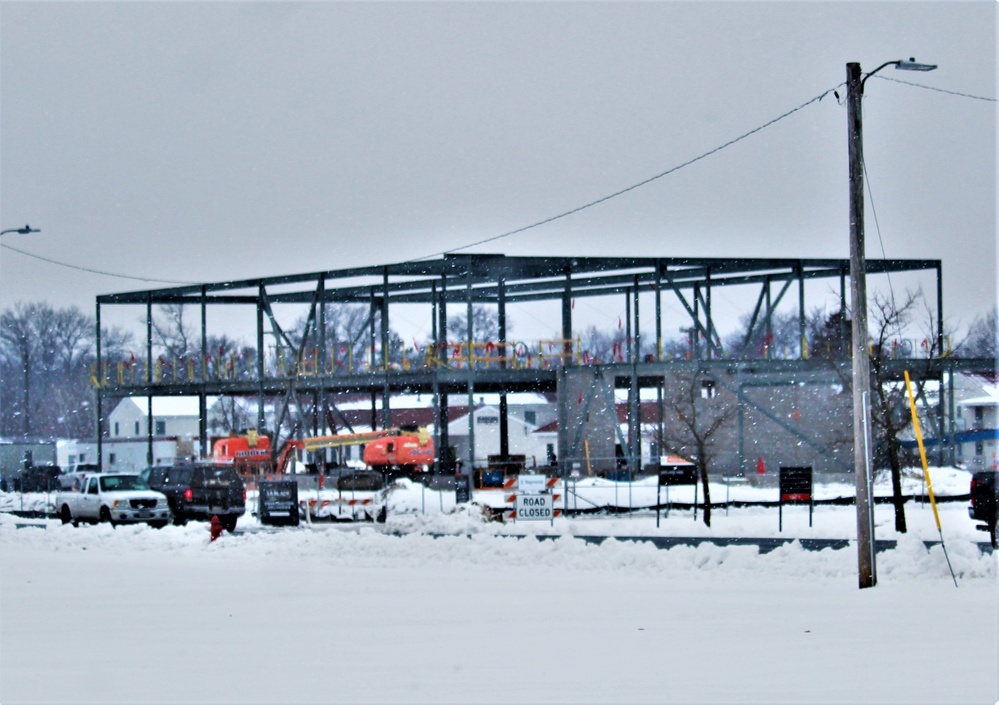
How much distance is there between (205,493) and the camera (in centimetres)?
3462

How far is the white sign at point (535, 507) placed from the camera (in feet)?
92.8

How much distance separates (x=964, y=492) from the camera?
133 feet

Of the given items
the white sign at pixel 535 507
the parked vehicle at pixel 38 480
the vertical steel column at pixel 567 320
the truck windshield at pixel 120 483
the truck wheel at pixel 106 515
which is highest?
the vertical steel column at pixel 567 320

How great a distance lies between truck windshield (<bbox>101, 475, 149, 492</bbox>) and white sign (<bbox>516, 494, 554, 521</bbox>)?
1251 cm

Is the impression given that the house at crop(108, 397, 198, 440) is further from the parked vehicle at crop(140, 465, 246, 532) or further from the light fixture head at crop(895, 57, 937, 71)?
the light fixture head at crop(895, 57, 937, 71)

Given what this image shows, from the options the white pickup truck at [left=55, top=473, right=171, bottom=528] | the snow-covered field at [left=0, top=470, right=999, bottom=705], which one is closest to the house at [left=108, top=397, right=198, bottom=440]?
the white pickup truck at [left=55, top=473, right=171, bottom=528]

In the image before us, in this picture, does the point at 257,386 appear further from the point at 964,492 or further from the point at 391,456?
the point at 964,492

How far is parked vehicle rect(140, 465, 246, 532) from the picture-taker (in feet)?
111

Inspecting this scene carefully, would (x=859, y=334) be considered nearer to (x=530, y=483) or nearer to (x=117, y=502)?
(x=530, y=483)

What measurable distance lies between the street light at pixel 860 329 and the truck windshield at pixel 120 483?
895 inches

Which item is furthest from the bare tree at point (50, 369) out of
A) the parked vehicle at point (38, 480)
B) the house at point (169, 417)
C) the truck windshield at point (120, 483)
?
the truck windshield at point (120, 483)

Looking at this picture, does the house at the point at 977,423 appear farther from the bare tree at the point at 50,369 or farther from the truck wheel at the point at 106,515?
the bare tree at the point at 50,369

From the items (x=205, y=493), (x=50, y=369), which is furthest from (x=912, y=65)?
(x=50, y=369)

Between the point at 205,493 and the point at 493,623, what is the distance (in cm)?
2120
